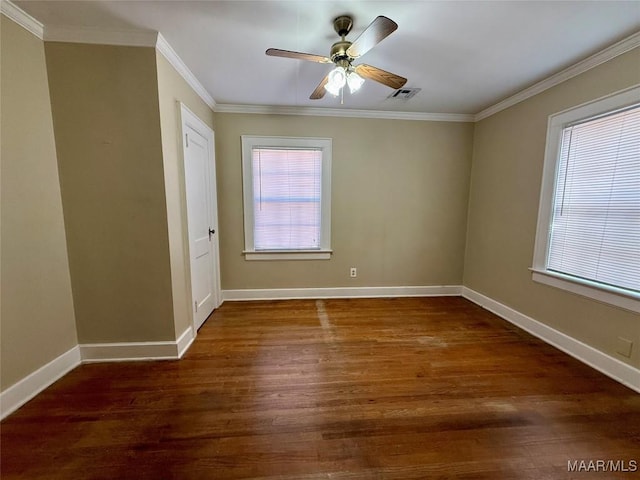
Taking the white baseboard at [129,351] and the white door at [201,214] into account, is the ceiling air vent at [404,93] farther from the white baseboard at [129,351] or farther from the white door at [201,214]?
the white baseboard at [129,351]

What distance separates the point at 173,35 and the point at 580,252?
3660mm

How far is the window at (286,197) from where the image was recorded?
3.32 meters

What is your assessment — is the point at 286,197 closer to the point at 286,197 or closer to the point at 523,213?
the point at 286,197

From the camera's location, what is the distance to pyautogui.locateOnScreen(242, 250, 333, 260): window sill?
3.48 meters

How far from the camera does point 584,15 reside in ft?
5.30

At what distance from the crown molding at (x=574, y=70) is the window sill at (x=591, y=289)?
1.73 meters

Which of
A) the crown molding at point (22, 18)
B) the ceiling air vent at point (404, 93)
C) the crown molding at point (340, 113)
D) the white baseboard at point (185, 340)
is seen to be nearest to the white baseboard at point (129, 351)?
the white baseboard at point (185, 340)

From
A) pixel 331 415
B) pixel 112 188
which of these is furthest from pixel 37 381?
pixel 331 415

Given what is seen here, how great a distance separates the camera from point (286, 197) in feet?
11.2

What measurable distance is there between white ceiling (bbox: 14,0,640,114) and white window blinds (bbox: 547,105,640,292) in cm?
63

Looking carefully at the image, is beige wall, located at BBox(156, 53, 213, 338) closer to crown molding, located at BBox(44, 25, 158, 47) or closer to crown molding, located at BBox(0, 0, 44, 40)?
crown molding, located at BBox(44, 25, 158, 47)

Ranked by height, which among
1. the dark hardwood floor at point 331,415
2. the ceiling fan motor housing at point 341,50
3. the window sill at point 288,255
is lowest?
the dark hardwood floor at point 331,415

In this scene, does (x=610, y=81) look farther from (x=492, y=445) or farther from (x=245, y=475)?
(x=245, y=475)

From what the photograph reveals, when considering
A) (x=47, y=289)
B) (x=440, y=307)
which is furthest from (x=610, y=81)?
(x=47, y=289)
